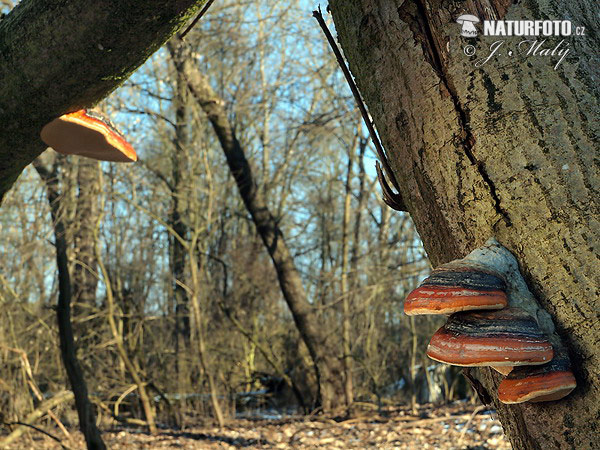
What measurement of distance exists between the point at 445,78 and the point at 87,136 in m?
1.59

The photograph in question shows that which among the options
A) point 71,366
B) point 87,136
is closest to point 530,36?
point 87,136

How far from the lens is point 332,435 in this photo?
7.33 m

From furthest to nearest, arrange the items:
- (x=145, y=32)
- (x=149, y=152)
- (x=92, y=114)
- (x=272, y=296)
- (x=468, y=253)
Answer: (x=149, y=152), (x=272, y=296), (x=92, y=114), (x=145, y=32), (x=468, y=253)

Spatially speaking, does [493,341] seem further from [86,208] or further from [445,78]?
[86,208]

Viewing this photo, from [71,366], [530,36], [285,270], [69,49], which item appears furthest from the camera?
[285,270]

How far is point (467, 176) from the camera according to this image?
3.08ft

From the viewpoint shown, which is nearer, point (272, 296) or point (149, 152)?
point (272, 296)

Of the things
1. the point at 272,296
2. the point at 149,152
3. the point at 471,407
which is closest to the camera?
the point at 471,407

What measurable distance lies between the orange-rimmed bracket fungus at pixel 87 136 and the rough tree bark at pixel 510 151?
1.21 metres

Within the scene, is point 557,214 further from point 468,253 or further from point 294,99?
point 294,99

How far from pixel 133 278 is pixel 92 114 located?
7459mm

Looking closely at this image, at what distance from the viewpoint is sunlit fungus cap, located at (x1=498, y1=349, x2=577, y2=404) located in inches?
31.6

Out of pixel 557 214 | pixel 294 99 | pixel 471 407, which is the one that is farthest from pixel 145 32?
pixel 294 99

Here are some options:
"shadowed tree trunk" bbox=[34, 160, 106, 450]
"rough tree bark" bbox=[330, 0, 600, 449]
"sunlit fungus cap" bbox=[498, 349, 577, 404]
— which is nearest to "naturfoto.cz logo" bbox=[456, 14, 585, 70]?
"rough tree bark" bbox=[330, 0, 600, 449]
